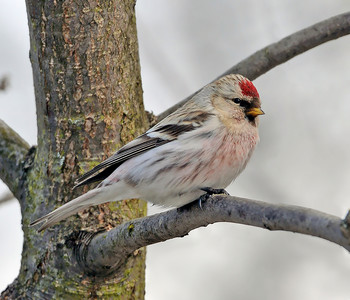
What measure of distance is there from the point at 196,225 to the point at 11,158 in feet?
3.59

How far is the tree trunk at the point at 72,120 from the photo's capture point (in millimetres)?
2562

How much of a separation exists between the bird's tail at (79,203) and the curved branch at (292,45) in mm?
572

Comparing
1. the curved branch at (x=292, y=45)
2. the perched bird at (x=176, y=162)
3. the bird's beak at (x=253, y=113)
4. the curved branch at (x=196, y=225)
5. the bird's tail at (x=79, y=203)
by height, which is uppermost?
the curved branch at (x=292, y=45)

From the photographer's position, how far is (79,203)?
2.44m

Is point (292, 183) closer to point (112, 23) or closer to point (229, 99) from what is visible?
point (229, 99)

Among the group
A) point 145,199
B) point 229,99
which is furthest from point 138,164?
point 229,99

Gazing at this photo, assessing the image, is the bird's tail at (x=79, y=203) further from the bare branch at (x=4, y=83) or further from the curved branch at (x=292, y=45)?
the bare branch at (x=4, y=83)

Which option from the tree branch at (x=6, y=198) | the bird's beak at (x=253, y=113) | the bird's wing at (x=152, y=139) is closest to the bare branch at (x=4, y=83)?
the tree branch at (x=6, y=198)

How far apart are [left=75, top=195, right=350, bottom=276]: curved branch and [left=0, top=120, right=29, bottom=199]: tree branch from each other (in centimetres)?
48

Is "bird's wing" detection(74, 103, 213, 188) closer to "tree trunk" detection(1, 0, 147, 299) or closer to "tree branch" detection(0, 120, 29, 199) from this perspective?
"tree trunk" detection(1, 0, 147, 299)

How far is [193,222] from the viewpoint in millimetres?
2033

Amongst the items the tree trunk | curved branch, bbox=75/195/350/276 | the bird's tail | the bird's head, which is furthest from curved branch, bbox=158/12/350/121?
curved branch, bbox=75/195/350/276

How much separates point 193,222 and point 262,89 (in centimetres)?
241

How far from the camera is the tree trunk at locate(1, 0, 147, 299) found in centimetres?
256
